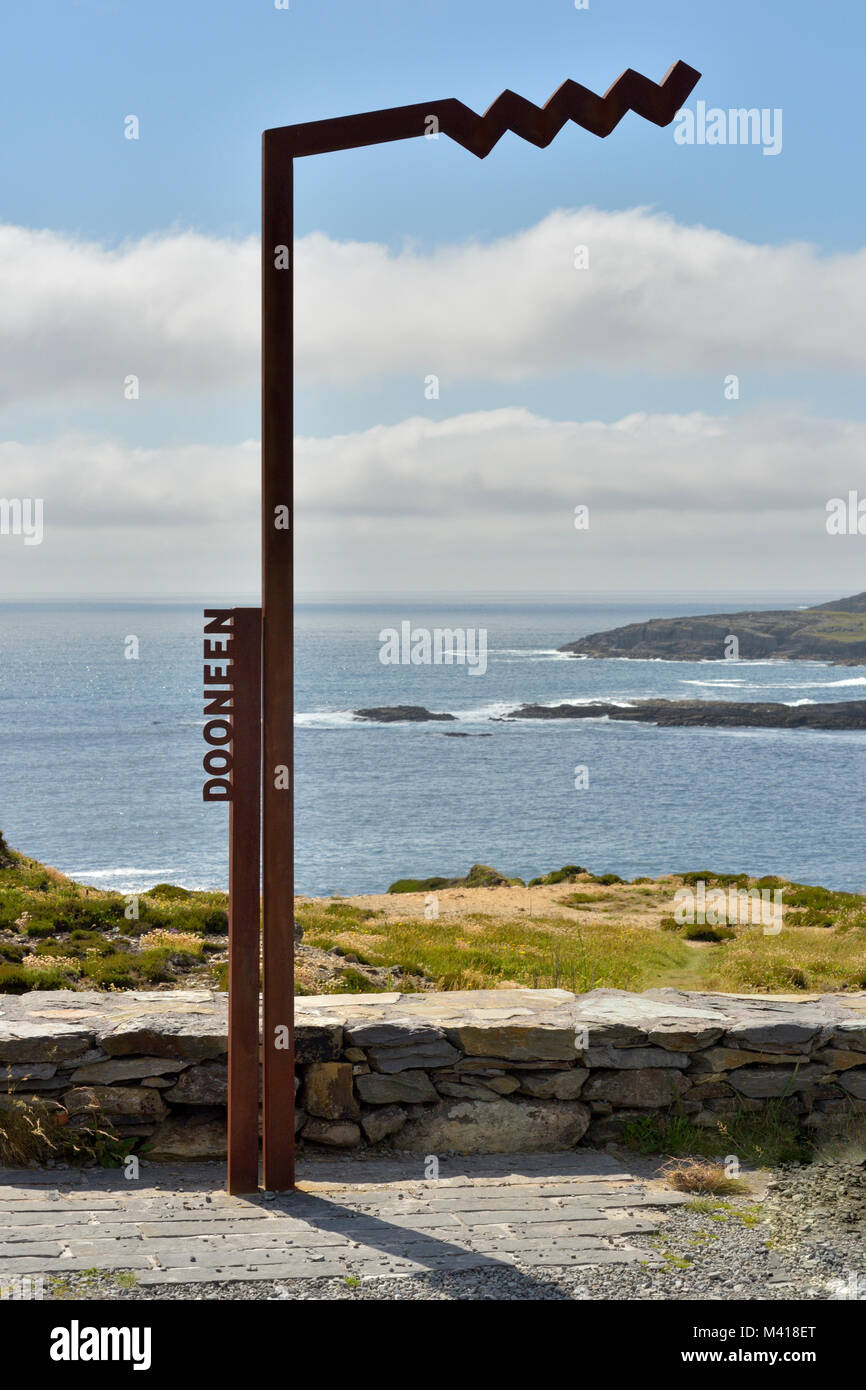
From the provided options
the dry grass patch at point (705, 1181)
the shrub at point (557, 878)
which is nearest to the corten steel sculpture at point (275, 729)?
the dry grass patch at point (705, 1181)

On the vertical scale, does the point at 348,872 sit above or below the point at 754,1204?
below

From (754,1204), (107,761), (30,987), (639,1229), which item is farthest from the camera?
(107,761)

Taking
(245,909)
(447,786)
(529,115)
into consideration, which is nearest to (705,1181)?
(245,909)

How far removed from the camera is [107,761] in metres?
83.8

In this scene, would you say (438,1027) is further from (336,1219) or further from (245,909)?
(245,909)

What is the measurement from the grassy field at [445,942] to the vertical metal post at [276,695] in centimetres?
414

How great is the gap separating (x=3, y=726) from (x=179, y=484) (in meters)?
26.5

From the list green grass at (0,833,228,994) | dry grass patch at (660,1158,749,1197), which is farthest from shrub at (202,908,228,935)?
dry grass patch at (660,1158,749,1197)

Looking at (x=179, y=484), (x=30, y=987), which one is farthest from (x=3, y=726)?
(x=30, y=987)

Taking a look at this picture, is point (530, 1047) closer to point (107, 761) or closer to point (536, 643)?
point (107, 761)

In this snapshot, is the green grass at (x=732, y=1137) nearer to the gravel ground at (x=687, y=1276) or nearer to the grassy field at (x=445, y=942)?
the gravel ground at (x=687, y=1276)

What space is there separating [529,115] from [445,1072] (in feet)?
14.5

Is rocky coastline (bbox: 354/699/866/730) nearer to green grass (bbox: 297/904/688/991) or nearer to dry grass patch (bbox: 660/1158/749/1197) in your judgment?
green grass (bbox: 297/904/688/991)

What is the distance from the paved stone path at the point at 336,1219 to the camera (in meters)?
3.84
